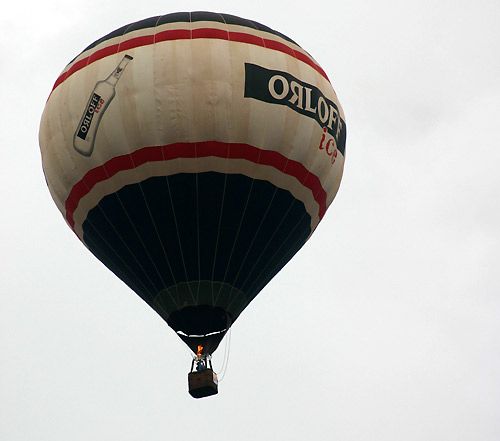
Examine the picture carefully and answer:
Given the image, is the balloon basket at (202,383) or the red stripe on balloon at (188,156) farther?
the balloon basket at (202,383)

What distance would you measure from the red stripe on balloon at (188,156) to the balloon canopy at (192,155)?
20 millimetres

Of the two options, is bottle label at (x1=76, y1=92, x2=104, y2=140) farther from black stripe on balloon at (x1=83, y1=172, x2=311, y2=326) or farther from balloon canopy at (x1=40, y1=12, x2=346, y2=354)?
black stripe on balloon at (x1=83, y1=172, x2=311, y2=326)

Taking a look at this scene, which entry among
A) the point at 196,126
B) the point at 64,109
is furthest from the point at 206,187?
the point at 64,109

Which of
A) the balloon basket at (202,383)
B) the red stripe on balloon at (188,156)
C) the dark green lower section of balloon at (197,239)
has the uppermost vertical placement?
the red stripe on balloon at (188,156)

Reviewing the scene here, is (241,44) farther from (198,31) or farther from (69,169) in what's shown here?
(69,169)

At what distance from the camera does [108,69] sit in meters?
35.2

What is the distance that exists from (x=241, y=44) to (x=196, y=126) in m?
2.14

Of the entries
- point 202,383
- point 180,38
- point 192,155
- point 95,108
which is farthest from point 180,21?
point 202,383

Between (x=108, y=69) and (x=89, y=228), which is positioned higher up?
(x=108, y=69)

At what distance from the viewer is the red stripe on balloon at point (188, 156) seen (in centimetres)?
3462

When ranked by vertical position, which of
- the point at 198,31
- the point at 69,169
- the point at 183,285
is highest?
the point at 198,31

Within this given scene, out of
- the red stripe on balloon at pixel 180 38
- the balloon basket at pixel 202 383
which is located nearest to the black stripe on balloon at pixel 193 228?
the balloon basket at pixel 202 383

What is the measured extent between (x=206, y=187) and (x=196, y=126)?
4.19ft

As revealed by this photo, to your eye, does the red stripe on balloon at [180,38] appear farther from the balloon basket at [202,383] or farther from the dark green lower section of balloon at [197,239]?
the balloon basket at [202,383]
